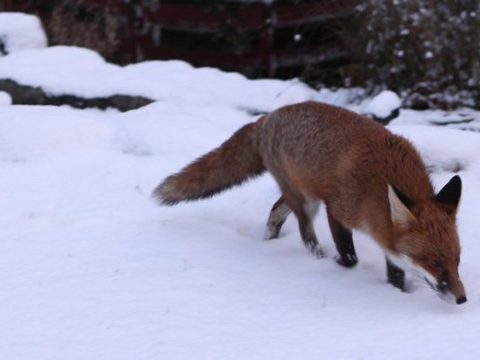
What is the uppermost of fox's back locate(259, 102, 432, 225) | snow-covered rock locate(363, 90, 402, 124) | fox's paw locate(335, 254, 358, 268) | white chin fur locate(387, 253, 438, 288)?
fox's back locate(259, 102, 432, 225)

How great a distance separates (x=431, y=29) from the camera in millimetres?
9430

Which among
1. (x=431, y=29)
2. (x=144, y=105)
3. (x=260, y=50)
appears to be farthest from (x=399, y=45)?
(x=144, y=105)

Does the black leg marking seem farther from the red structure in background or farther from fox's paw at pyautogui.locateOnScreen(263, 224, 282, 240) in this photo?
the red structure in background

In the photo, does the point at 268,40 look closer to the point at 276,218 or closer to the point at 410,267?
the point at 276,218

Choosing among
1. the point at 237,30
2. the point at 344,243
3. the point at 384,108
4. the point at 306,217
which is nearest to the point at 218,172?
the point at 306,217

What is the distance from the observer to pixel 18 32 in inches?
410

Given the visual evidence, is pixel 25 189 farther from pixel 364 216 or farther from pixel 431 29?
pixel 431 29

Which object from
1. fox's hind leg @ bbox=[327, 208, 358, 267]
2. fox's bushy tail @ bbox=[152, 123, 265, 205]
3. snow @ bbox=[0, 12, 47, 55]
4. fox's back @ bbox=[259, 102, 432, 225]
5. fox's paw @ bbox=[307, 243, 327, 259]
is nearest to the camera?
fox's back @ bbox=[259, 102, 432, 225]

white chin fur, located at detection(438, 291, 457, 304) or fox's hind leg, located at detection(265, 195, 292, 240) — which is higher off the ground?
white chin fur, located at detection(438, 291, 457, 304)

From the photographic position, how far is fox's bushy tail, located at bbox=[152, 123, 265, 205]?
19.0ft

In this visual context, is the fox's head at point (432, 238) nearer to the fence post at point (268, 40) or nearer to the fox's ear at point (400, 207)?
the fox's ear at point (400, 207)

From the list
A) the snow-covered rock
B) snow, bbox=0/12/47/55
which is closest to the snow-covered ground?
the snow-covered rock

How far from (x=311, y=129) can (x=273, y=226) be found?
874 mm

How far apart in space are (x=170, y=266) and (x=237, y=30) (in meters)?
7.19
